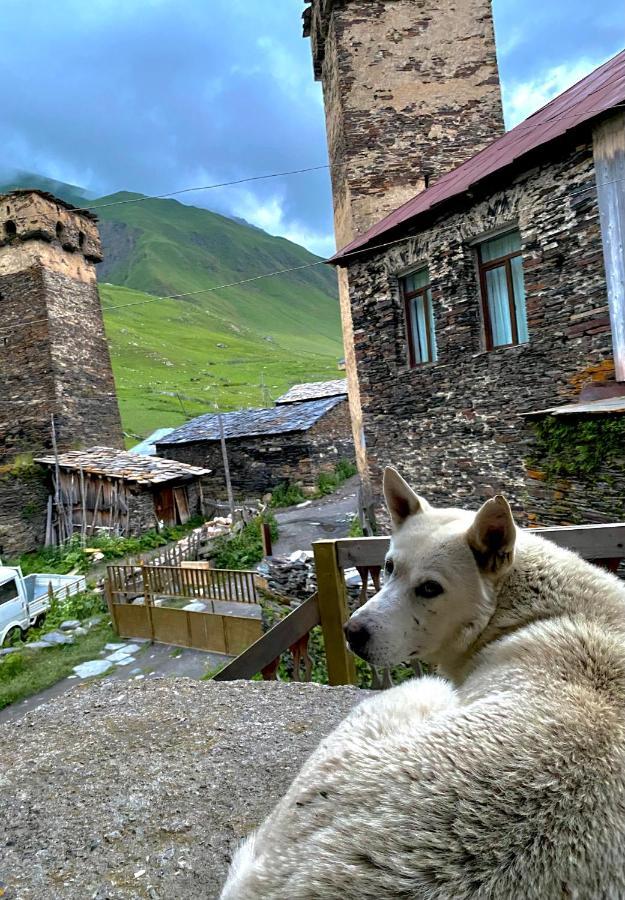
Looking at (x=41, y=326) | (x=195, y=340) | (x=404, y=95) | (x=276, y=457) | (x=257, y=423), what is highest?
(x=195, y=340)

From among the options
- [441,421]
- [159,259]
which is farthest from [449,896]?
[159,259]

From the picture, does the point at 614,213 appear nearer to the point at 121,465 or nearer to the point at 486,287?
the point at 486,287

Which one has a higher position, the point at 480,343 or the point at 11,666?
the point at 480,343

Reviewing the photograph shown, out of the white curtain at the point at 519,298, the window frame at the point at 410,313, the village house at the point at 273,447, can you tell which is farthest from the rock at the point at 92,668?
the village house at the point at 273,447

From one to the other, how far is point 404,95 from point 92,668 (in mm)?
17144

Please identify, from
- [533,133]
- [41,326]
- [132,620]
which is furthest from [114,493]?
[533,133]

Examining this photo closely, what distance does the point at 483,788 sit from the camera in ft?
3.84

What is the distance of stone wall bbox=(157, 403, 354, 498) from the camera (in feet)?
90.4

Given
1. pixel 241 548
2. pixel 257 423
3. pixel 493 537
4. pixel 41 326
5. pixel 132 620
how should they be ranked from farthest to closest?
pixel 257 423 → pixel 41 326 → pixel 241 548 → pixel 132 620 → pixel 493 537

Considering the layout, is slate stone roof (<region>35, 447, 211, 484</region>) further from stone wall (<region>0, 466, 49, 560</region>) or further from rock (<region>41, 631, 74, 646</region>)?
rock (<region>41, 631, 74, 646</region>)

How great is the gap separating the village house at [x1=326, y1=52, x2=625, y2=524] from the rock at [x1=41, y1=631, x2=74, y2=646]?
865 cm

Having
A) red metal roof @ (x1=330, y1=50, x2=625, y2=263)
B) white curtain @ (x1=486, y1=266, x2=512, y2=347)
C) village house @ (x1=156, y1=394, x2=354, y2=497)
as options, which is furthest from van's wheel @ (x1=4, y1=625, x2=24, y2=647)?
village house @ (x1=156, y1=394, x2=354, y2=497)

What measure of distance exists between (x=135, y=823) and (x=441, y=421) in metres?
10.8

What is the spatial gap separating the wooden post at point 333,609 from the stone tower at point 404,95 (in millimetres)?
12306
